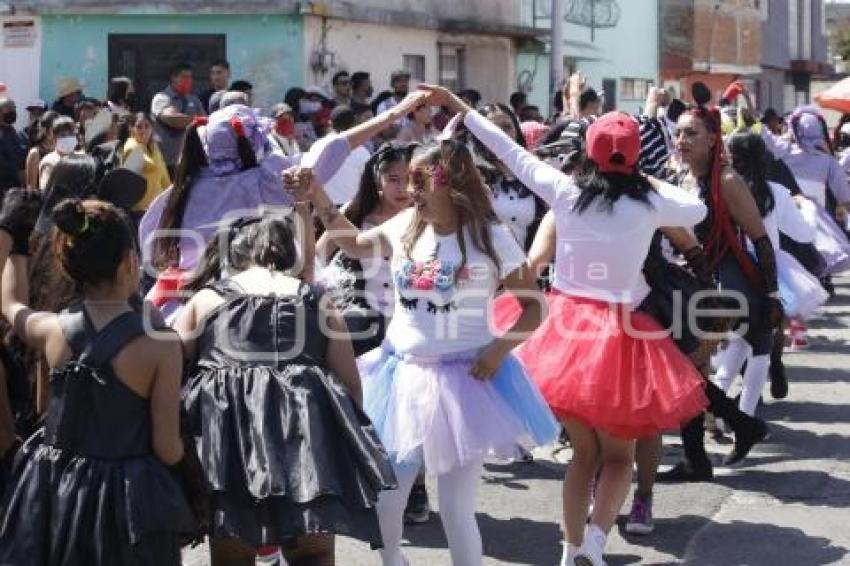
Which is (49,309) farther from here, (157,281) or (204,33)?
(204,33)

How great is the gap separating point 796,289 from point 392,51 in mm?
12585

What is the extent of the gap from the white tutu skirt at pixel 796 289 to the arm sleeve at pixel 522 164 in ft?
12.9

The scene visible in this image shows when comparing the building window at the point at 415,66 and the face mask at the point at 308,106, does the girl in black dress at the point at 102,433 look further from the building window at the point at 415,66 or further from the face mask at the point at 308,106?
the building window at the point at 415,66

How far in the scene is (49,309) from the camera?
17.4ft

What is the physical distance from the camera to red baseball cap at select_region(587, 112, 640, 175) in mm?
6152

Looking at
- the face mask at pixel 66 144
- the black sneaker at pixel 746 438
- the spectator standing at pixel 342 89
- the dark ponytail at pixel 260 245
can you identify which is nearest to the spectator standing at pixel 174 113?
the face mask at pixel 66 144

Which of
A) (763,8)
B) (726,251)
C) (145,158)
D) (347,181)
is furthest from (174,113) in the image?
(763,8)

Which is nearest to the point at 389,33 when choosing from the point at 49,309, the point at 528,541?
the point at 528,541

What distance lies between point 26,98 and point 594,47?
14673 mm

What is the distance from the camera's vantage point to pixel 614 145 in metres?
6.15


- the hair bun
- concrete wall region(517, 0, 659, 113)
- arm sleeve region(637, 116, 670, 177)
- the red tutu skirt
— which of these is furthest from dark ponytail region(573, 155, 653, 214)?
concrete wall region(517, 0, 659, 113)

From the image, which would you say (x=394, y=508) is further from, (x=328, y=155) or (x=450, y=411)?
(x=328, y=155)

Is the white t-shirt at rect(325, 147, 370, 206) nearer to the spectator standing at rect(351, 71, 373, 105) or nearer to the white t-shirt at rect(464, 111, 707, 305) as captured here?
the white t-shirt at rect(464, 111, 707, 305)

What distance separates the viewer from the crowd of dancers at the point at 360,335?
443 cm
